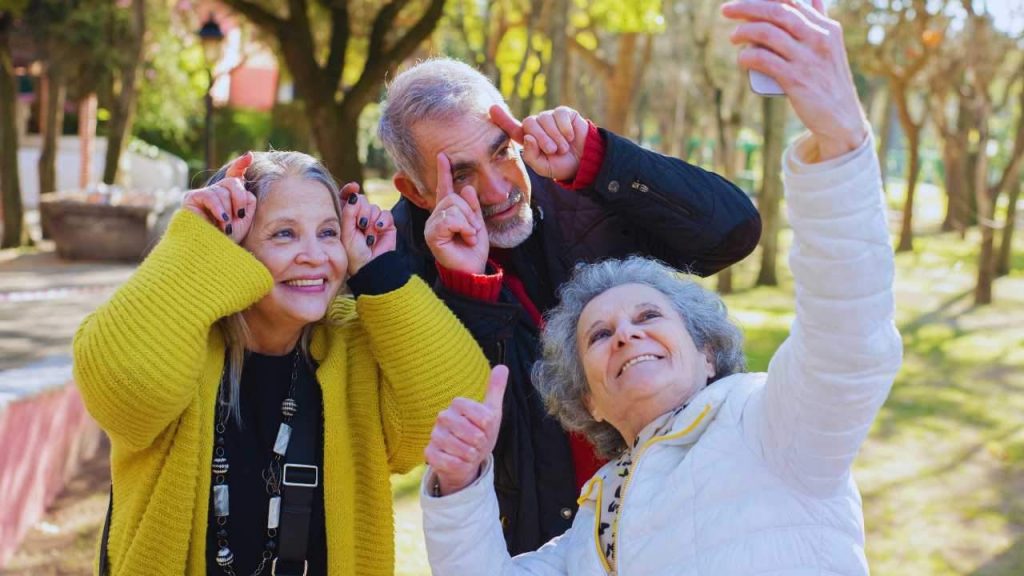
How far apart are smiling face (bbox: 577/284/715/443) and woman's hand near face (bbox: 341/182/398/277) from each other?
0.55 metres

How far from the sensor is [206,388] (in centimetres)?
257

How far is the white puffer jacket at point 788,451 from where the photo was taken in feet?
5.95

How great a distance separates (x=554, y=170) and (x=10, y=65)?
18290 mm

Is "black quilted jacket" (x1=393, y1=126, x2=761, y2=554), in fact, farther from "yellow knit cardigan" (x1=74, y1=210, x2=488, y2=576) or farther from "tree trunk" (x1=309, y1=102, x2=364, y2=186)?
"tree trunk" (x1=309, y1=102, x2=364, y2=186)

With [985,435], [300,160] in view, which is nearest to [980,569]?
[985,435]

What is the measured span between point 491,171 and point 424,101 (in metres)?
0.28

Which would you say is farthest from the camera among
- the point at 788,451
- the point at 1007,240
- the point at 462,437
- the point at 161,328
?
the point at 1007,240

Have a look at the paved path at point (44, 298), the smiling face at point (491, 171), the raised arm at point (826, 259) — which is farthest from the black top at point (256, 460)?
the paved path at point (44, 298)

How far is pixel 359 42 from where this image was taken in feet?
78.0

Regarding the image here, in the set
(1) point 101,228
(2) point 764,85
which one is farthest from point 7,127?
(2) point 764,85

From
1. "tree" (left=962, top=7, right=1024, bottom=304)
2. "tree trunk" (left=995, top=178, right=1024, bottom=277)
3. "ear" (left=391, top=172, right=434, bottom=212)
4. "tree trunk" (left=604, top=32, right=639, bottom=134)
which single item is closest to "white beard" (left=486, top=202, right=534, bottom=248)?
"ear" (left=391, top=172, right=434, bottom=212)

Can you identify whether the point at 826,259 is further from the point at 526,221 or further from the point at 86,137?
the point at 86,137

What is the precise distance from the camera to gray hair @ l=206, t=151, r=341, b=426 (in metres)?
2.64

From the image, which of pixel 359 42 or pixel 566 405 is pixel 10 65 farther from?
pixel 566 405
